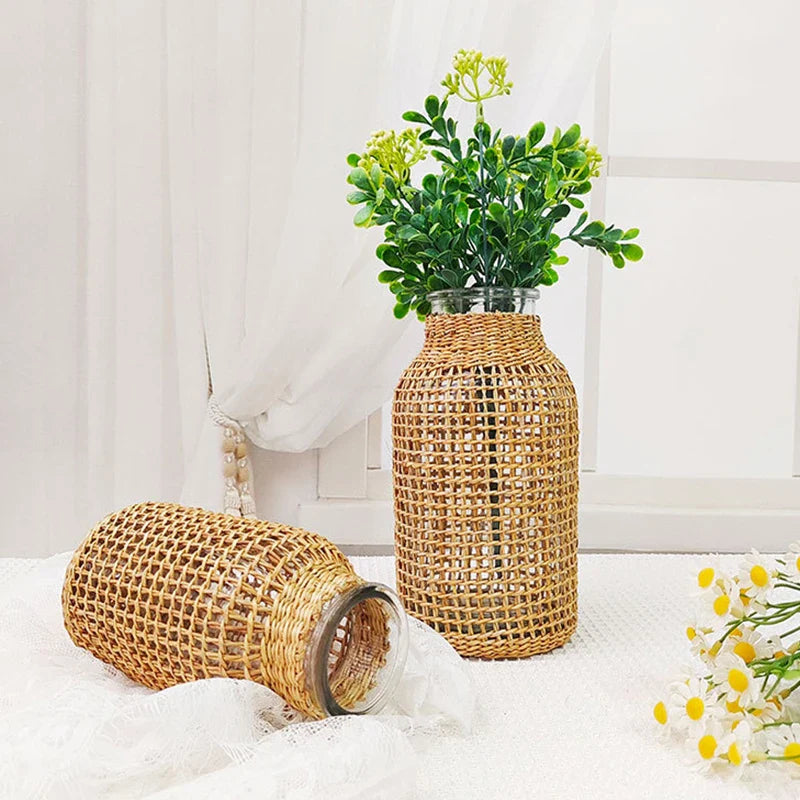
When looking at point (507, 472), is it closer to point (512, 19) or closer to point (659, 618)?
point (659, 618)

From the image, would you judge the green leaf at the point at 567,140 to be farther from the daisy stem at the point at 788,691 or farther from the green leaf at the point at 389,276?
the daisy stem at the point at 788,691

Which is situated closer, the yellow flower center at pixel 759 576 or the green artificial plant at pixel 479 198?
the yellow flower center at pixel 759 576

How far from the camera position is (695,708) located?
1.80ft

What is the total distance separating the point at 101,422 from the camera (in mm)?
1507

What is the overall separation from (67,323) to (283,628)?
1.12 meters

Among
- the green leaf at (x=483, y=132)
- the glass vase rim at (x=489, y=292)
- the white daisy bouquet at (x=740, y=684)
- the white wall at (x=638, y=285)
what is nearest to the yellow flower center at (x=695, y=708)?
the white daisy bouquet at (x=740, y=684)

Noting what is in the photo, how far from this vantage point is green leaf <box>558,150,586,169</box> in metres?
0.79

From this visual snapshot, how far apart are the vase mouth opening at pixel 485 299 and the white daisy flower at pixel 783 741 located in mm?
393

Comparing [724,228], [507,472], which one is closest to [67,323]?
[507,472]

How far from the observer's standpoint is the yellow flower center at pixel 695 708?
54 cm

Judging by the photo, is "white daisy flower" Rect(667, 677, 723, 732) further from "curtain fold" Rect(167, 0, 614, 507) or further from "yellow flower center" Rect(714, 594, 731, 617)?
"curtain fold" Rect(167, 0, 614, 507)

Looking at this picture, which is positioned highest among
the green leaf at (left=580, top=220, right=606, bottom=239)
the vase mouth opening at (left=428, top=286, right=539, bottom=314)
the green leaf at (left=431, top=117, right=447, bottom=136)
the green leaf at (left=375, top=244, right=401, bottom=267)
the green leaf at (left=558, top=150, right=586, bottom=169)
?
the green leaf at (left=431, top=117, right=447, bottom=136)

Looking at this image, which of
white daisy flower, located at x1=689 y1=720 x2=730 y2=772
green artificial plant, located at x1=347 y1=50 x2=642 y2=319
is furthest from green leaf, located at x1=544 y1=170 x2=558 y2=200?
white daisy flower, located at x1=689 y1=720 x2=730 y2=772

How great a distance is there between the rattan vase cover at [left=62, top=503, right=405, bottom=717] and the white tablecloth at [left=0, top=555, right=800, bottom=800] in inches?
3.1
